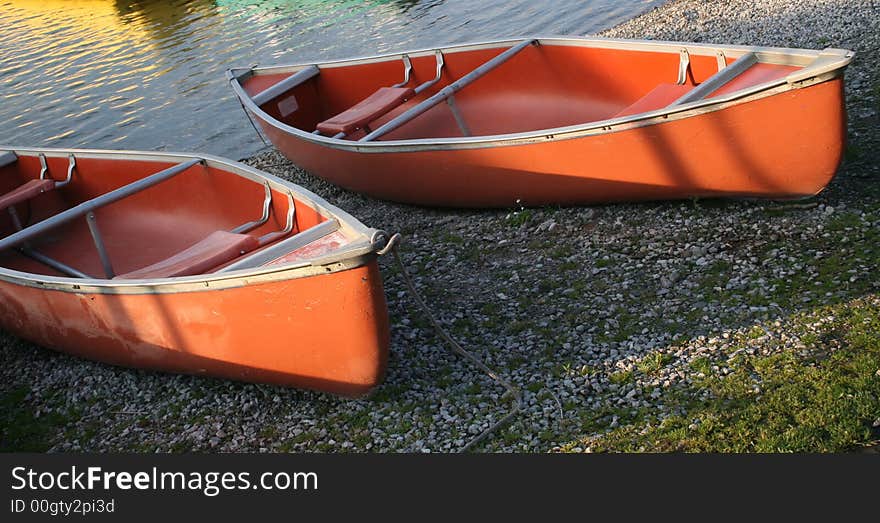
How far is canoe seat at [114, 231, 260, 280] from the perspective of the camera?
6.00m

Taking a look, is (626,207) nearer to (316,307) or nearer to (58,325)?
(316,307)

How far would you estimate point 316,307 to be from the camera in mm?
5148

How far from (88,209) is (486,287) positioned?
3355mm

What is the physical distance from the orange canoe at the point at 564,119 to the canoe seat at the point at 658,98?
16mm

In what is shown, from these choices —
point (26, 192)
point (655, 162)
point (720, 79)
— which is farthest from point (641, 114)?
point (26, 192)

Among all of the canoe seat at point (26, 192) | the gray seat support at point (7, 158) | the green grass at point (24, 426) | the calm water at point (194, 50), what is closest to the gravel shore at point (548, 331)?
the green grass at point (24, 426)

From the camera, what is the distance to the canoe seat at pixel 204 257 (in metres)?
6.00

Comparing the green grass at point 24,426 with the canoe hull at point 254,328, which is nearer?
the canoe hull at point 254,328

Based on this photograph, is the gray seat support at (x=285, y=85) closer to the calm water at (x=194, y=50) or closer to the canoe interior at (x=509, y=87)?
the canoe interior at (x=509, y=87)

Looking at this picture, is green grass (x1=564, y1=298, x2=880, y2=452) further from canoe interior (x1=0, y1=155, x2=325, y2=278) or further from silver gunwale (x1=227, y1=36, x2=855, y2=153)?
canoe interior (x1=0, y1=155, x2=325, y2=278)

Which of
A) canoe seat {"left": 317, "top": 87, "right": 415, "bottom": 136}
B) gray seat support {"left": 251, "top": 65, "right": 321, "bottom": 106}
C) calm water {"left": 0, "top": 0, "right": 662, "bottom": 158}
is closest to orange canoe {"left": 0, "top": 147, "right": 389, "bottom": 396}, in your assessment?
canoe seat {"left": 317, "top": 87, "right": 415, "bottom": 136}

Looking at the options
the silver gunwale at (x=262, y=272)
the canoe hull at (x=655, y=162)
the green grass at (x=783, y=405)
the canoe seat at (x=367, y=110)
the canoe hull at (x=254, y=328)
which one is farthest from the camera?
the canoe seat at (x=367, y=110)

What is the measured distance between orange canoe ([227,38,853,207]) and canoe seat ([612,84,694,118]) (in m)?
0.02

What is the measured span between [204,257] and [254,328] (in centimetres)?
105
